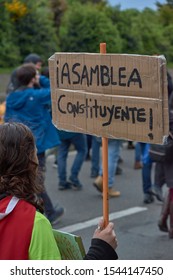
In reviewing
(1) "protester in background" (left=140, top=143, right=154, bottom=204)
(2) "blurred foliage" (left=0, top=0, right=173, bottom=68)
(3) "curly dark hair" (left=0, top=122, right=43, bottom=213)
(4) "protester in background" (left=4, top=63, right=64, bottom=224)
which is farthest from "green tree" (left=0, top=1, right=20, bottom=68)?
(3) "curly dark hair" (left=0, top=122, right=43, bottom=213)

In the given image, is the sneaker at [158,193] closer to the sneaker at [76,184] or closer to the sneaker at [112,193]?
the sneaker at [112,193]

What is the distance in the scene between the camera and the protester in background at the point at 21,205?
2645mm

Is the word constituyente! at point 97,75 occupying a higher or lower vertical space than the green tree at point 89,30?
→ higher

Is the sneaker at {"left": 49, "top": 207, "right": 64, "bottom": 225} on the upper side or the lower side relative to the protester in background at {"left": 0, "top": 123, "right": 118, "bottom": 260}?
lower

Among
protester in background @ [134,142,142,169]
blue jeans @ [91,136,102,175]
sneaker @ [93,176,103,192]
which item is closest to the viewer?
sneaker @ [93,176,103,192]

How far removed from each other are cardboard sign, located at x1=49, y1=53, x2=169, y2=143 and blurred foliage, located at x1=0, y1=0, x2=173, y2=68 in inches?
554

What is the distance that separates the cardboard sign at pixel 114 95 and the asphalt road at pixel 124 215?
2881mm

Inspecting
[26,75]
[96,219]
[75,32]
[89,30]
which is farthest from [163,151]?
[75,32]

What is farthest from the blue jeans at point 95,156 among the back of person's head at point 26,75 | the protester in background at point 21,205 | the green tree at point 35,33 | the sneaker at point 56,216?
the green tree at point 35,33

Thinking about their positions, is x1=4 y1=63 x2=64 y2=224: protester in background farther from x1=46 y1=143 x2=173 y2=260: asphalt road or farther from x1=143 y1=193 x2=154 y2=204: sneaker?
x1=143 y1=193 x2=154 y2=204: sneaker

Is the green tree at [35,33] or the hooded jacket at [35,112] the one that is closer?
the hooded jacket at [35,112]

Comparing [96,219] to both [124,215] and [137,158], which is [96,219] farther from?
[137,158]

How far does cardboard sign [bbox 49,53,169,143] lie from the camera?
3.07 metres

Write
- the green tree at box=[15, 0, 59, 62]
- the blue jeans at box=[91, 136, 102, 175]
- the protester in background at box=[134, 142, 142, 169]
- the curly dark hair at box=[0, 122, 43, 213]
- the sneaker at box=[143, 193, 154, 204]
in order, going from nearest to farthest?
the curly dark hair at box=[0, 122, 43, 213]
the sneaker at box=[143, 193, 154, 204]
the blue jeans at box=[91, 136, 102, 175]
the protester in background at box=[134, 142, 142, 169]
the green tree at box=[15, 0, 59, 62]
